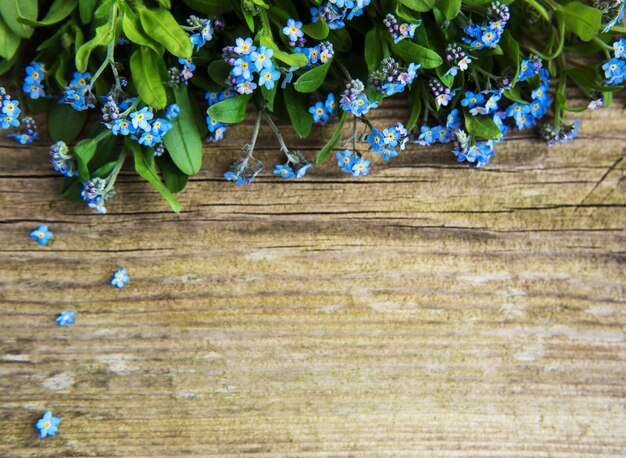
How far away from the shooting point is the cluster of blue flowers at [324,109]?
5.89ft

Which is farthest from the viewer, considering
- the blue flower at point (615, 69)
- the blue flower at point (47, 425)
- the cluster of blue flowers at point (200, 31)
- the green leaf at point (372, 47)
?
the blue flower at point (47, 425)

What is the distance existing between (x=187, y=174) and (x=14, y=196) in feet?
1.94

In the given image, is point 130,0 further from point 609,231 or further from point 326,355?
point 609,231

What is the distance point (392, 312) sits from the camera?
2.01 metres

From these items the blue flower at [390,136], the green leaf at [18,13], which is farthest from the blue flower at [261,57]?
the green leaf at [18,13]

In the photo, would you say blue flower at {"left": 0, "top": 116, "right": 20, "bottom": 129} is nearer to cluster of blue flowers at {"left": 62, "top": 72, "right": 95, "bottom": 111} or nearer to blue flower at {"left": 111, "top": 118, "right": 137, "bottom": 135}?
cluster of blue flowers at {"left": 62, "top": 72, "right": 95, "bottom": 111}

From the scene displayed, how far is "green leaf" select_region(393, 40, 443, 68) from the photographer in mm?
1629

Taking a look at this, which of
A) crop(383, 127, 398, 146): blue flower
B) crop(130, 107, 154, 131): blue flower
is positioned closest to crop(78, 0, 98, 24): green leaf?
crop(130, 107, 154, 131): blue flower

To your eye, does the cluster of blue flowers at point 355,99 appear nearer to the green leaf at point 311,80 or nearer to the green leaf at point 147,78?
the green leaf at point 311,80

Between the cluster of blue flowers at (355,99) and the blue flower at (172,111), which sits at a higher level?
the cluster of blue flowers at (355,99)

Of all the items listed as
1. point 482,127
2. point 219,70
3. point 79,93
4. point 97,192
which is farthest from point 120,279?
point 482,127

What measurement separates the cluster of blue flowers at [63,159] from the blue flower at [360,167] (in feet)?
2.74

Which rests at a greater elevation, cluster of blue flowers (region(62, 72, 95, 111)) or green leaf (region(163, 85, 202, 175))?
cluster of blue flowers (region(62, 72, 95, 111))

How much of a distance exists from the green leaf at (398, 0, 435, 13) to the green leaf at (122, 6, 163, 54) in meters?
0.67
